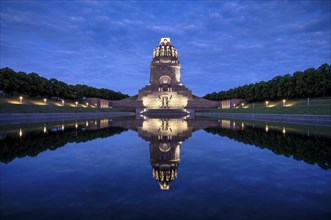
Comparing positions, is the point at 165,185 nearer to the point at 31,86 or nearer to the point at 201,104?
the point at 31,86

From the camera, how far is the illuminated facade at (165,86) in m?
88.9

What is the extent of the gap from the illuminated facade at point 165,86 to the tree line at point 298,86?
23207 millimetres

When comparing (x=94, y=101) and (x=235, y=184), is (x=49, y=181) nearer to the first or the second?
(x=235, y=184)

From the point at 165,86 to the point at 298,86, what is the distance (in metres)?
54.9

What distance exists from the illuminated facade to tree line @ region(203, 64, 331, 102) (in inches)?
914

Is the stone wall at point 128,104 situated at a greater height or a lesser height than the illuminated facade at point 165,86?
lesser

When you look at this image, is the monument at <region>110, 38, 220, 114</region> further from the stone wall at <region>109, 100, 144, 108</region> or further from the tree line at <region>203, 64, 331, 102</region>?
the tree line at <region>203, 64, 331, 102</region>

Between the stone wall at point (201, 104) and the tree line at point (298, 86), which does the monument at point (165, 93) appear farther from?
the tree line at point (298, 86)

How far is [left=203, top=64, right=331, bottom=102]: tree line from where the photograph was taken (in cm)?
4750

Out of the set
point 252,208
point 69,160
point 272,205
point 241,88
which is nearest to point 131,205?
point 252,208

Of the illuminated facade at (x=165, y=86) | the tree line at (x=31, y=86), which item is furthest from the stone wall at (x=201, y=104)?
the tree line at (x=31, y=86)

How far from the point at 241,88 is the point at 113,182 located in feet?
272

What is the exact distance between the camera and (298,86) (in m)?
51.9

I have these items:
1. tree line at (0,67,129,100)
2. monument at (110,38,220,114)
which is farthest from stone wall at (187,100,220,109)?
tree line at (0,67,129,100)
